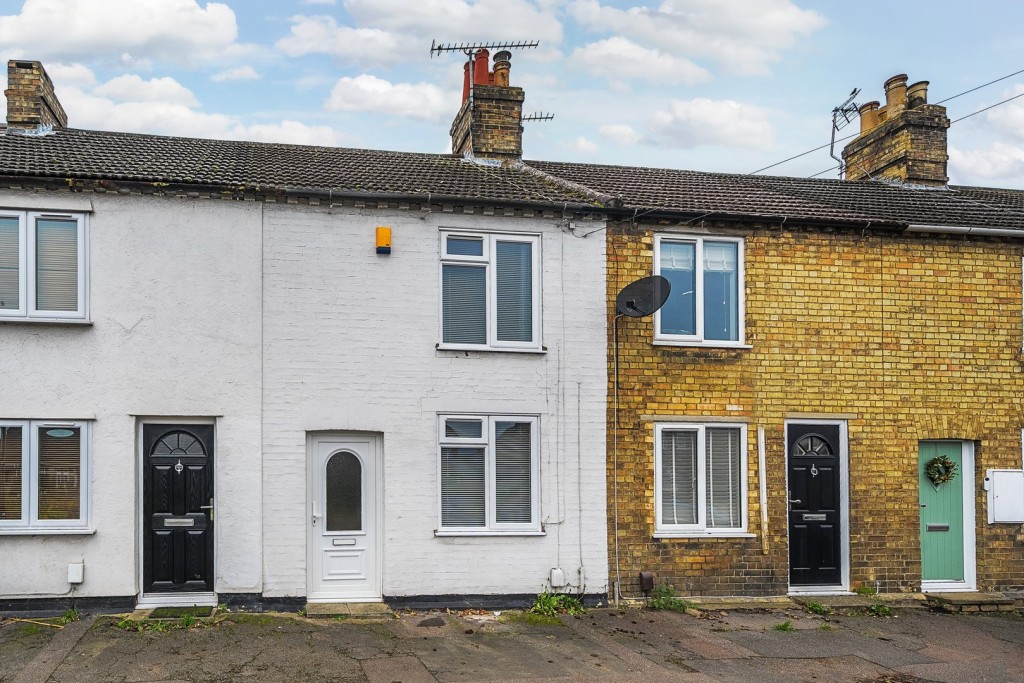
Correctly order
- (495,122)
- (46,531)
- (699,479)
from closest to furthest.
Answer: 1. (46,531)
2. (699,479)
3. (495,122)

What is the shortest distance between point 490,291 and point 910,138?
848 centimetres

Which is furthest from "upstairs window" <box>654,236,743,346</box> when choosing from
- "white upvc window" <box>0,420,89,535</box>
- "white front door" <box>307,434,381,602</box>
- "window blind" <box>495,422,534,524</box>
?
"white upvc window" <box>0,420,89,535</box>

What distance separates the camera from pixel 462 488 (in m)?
12.1

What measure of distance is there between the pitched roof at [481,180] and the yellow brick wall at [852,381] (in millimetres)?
A: 402

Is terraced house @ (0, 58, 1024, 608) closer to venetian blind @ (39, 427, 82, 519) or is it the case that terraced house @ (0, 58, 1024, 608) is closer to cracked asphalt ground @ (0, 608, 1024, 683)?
venetian blind @ (39, 427, 82, 519)

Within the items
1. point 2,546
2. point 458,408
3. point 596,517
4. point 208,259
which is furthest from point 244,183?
point 596,517

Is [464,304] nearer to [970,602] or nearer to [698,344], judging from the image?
[698,344]

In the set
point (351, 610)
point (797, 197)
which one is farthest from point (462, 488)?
point (797, 197)

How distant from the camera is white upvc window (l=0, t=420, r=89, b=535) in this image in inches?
432

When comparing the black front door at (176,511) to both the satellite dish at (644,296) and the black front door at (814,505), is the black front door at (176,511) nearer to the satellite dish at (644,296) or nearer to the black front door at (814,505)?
the satellite dish at (644,296)

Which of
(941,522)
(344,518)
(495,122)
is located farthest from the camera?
(495,122)

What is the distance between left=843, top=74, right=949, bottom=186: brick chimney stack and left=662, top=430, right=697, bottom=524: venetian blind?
6.97m

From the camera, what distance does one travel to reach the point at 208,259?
38.0 feet

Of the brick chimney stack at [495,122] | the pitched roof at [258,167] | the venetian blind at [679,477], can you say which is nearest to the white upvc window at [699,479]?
the venetian blind at [679,477]
